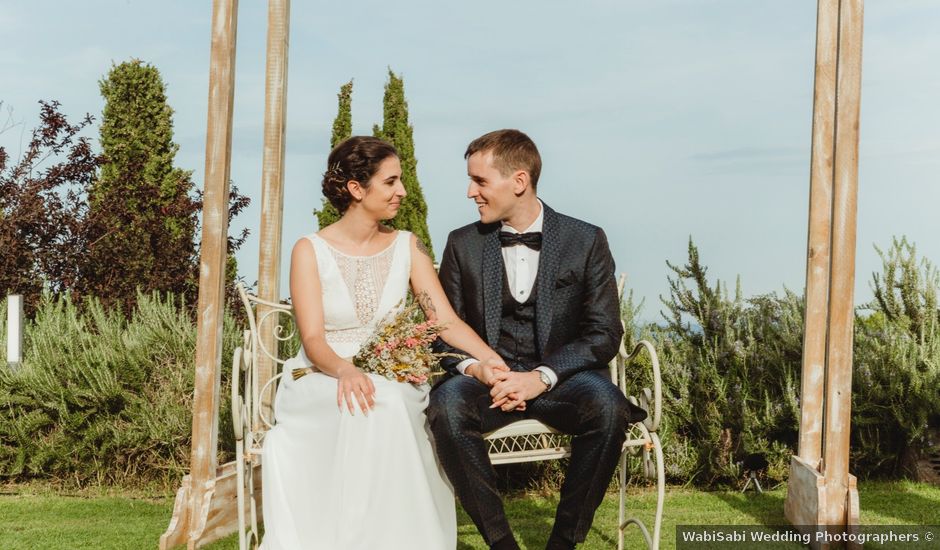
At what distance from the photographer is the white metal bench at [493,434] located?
374 cm

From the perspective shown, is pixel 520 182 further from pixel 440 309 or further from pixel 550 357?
pixel 550 357

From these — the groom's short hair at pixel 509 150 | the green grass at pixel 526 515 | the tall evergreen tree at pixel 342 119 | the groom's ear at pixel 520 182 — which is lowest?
the green grass at pixel 526 515

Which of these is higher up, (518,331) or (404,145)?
(404,145)

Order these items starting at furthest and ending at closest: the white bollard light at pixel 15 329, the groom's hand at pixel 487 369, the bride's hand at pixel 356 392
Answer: the white bollard light at pixel 15 329 < the groom's hand at pixel 487 369 < the bride's hand at pixel 356 392

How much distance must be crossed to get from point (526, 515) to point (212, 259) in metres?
1.88

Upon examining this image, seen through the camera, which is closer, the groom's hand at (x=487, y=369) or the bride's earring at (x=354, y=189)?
the groom's hand at (x=487, y=369)

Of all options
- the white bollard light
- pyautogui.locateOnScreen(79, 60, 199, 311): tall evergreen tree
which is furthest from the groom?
pyautogui.locateOnScreen(79, 60, 199, 311): tall evergreen tree

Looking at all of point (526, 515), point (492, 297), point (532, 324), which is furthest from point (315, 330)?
point (526, 515)

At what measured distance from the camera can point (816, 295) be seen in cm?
450

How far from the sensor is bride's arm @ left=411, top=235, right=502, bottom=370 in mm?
3830

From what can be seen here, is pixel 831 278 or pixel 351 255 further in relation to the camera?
pixel 831 278

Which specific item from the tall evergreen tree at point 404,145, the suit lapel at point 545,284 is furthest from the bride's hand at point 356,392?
the tall evergreen tree at point 404,145

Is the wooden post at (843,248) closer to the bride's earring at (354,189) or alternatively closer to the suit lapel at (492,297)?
the suit lapel at (492,297)

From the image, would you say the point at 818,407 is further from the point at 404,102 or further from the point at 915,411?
the point at 404,102
